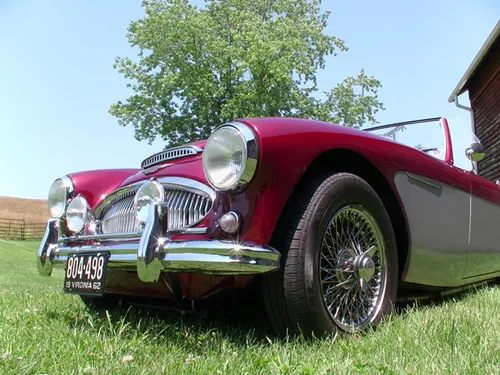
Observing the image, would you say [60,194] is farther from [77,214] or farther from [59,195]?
[77,214]

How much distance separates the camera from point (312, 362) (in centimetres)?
150

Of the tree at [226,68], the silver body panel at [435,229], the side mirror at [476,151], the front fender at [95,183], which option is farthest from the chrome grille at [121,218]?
the tree at [226,68]

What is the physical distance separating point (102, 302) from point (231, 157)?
1.52 metres

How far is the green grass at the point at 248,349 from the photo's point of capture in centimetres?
141

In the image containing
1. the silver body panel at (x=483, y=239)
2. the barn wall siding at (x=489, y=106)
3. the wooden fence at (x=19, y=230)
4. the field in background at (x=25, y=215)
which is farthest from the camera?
the field in background at (x=25, y=215)

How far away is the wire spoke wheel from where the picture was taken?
6.30 ft

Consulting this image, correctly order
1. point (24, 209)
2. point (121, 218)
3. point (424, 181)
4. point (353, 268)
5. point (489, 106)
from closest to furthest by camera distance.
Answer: point (353, 268) < point (121, 218) < point (424, 181) < point (489, 106) < point (24, 209)

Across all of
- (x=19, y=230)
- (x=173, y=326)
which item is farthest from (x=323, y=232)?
(x=19, y=230)

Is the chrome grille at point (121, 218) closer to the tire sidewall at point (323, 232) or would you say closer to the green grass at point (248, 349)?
the green grass at point (248, 349)

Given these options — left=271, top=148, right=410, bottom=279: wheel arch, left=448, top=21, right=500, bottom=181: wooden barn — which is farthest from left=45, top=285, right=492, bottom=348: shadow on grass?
left=448, top=21, right=500, bottom=181: wooden barn

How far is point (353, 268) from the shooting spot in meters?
1.97

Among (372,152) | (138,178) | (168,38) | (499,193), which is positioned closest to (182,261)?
(138,178)

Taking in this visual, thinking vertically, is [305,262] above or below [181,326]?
above

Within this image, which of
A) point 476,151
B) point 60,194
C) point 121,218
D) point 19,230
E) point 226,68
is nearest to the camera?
point 121,218
